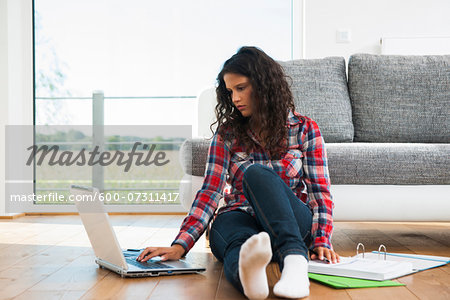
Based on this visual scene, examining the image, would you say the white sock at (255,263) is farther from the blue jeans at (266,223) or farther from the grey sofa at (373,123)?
the grey sofa at (373,123)

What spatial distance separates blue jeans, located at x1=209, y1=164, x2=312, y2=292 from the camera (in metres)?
1.47

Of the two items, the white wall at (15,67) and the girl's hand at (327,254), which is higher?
the white wall at (15,67)

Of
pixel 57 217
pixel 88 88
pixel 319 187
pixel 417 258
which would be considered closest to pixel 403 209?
pixel 417 258

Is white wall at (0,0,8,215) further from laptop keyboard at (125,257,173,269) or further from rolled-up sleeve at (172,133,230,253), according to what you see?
rolled-up sleeve at (172,133,230,253)

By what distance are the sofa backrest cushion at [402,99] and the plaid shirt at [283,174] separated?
3.71 ft

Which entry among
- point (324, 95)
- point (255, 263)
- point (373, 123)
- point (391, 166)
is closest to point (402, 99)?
point (373, 123)

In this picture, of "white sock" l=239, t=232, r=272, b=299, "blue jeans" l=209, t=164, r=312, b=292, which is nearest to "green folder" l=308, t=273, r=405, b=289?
"blue jeans" l=209, t=164, r=312, b=292

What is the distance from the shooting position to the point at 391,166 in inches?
90.4

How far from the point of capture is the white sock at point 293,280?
4.39 ft

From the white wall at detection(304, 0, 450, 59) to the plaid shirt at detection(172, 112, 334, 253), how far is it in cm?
223

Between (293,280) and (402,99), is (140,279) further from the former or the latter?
(402,99)

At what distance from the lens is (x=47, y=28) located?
4.33 m

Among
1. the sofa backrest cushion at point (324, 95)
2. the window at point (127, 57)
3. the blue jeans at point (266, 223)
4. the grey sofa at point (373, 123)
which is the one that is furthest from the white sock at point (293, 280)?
the window at point (127, 57)

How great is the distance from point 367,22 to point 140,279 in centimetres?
296
